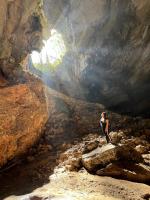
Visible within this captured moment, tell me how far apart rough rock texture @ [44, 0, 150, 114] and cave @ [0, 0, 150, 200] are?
0.07 m

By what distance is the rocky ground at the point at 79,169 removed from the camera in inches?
416

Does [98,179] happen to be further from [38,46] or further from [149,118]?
[149,118]

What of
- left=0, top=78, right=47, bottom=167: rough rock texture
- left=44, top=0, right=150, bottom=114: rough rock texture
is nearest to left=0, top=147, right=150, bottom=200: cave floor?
left=0, top=78, right=47, bottom=167: rough rock texture

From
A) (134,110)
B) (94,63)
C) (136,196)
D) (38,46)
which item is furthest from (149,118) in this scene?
(136,196)

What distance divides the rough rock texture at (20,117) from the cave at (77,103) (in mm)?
41

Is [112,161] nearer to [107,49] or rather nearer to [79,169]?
[79,169]

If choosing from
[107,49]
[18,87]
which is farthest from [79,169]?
[107,49]

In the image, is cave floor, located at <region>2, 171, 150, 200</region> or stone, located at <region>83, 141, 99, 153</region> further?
stone, located at <region>83, 141, 99, 153</region>

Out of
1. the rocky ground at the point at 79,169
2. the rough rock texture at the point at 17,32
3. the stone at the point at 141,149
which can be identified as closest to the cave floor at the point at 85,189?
the rocky ground at the point at 79,169

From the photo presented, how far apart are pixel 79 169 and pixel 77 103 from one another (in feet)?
39.4

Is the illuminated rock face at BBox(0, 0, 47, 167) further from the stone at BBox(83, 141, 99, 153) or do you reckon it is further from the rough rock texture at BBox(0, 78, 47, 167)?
the stone at BBox(83, 141, 99, 153)

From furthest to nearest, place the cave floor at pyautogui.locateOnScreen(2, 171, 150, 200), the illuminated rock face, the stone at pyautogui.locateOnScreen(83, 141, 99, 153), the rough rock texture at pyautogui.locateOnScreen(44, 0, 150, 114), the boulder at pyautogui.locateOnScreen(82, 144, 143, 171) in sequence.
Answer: the rough rock texture at pyautogui.locateOnScreen(44, 0, 150, 114) < the stone at pyautogui.locateOnScreen(83, 141, 99, 153) < the illuminated rock face < the boulder at pyautogui.locateOnScreen(82, 144, 143, 171) < the cave floor at pyautogui.locateOnScreen(2, 171, 150, 200)

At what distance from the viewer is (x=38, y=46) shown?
16.4 m

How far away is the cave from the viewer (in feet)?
38.7
